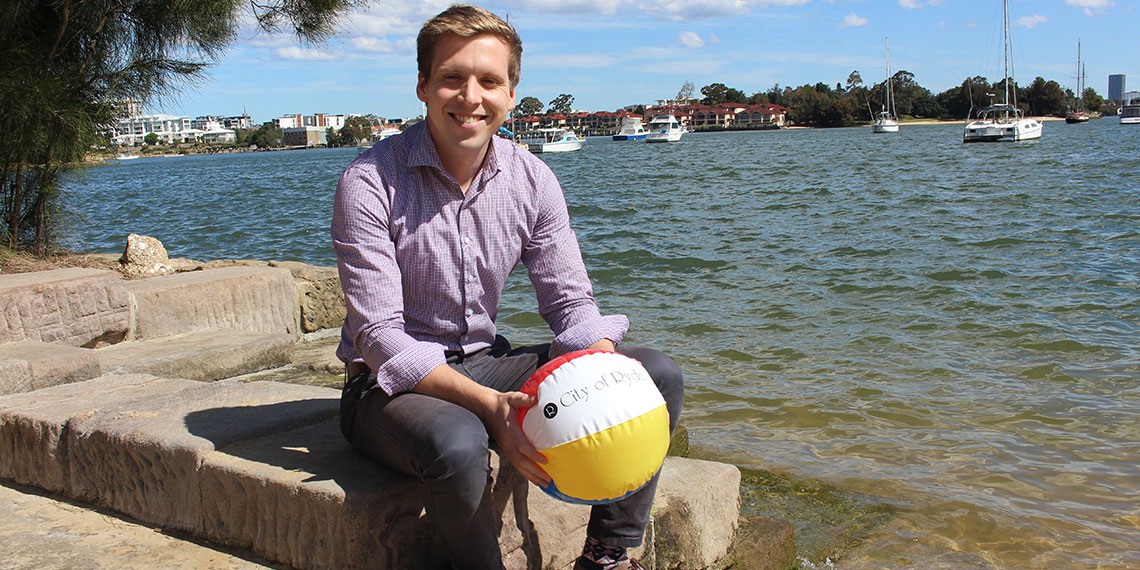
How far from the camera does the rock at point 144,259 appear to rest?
730cm

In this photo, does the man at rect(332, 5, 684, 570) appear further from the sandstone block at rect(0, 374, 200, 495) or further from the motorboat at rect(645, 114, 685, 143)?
the motorboat at rect(645, 114, 685, 143)

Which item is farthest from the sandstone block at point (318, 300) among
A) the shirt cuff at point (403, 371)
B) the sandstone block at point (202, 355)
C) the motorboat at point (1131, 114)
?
the motorboat at point (1131, 114)

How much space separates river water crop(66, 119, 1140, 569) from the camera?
14.4 ft

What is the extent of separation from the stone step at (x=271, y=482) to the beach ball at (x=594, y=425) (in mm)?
364

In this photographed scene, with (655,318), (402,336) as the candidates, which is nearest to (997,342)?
(655,318)

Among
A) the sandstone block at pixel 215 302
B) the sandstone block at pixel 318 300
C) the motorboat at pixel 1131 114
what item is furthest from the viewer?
the motorboat at pixel 1131 114

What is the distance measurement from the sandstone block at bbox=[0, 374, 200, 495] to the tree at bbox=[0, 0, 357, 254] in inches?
152

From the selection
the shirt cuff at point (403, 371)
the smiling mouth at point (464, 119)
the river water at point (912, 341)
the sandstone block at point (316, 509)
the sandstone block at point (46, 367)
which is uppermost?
the smiling mouth at point (464, 119)

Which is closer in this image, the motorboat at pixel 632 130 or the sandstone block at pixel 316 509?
the sandstone block at pixel 316 509

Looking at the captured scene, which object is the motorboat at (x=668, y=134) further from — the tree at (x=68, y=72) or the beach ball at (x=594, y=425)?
the beach ball at (x=594, y=425)

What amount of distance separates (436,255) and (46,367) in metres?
1.94

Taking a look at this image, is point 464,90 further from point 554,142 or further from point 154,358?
point 554,142

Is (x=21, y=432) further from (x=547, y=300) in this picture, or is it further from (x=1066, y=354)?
(x=1066, y=354)

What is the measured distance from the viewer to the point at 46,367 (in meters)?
3.56
